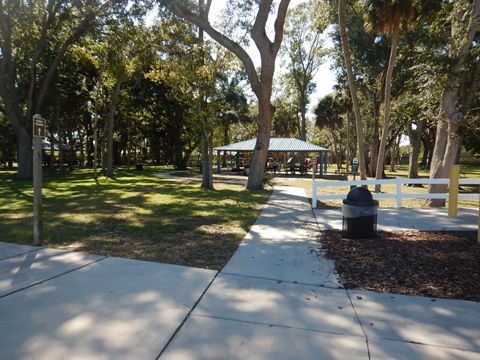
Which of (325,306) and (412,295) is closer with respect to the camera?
(325,306)

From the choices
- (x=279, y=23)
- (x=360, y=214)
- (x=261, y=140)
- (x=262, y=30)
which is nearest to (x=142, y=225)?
(x=360, y=214)

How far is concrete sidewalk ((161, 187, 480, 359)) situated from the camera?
9.62 ft

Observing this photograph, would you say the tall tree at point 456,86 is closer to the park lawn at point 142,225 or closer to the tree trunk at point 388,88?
the tree trunk at point 388,88

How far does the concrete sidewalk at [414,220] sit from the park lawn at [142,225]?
6.47ft

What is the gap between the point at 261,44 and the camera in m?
15.1

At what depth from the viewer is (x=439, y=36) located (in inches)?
444

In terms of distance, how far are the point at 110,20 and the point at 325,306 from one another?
18764 millimetres

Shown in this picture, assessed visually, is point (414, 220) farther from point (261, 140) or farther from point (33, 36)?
point (33, 36)

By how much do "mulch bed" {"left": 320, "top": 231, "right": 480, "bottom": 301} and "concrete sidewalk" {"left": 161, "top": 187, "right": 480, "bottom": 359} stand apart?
275 millimetres

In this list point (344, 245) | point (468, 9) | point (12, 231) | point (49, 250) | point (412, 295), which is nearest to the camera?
point (412, 295)

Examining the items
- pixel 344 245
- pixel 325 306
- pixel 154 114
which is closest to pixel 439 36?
pixel 344 245

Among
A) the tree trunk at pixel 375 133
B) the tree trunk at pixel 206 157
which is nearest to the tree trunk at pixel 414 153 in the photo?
the tree trunk at pixel 375 133

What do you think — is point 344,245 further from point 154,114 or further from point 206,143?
point 154,114

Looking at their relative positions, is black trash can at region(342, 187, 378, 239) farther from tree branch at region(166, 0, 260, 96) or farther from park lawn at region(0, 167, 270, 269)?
tree branch at region(166, 0, 260, 96)
